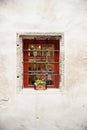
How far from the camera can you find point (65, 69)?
5633mm

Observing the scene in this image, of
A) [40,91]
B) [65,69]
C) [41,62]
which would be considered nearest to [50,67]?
[41,62]

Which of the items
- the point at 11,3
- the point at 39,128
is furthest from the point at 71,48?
the point at 39,128

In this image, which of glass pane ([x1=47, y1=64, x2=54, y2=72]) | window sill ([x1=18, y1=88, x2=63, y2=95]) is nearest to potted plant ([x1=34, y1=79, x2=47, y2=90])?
window sill ([x1=18, y1=88, x2=63, y2=95])

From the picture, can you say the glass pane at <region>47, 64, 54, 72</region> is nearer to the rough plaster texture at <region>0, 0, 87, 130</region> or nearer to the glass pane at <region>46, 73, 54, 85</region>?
the glass pane at <region>46, 73, 54, 85</region>

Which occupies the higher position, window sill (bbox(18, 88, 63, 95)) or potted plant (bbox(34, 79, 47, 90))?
potted plant (bbox(34, 79, 47, 90))

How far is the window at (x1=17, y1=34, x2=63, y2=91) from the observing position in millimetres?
5867

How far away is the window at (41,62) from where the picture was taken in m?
5.87

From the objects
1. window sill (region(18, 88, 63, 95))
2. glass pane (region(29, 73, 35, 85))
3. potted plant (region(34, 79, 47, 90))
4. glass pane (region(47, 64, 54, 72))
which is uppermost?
glass pane (region(47, 64, 54, 72))

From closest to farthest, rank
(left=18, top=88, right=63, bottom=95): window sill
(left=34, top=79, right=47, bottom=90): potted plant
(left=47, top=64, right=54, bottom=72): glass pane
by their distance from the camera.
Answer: (left=18, top=88, right=63, bottom=95): window sill < (left=34, top=79, right=47, bottom=90): potted plant < (left=47, top=64, right=54, bottom=72): glass pane

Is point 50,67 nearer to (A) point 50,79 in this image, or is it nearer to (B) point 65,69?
(A) point 50,79

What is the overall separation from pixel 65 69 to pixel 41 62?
2.08ft

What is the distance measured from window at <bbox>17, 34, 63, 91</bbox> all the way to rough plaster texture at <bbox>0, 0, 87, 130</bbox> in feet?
0.99

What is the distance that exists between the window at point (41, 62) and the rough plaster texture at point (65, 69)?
30 centimetres

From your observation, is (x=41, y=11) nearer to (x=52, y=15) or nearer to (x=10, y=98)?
(x=52, y=15)
